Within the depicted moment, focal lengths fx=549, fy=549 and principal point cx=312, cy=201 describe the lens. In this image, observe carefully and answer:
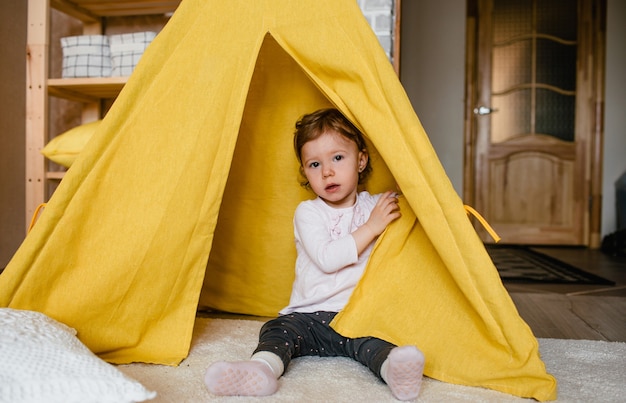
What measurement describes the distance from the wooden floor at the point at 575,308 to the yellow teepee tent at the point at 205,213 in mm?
500

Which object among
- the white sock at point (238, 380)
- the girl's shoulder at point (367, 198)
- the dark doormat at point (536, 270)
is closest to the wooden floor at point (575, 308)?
the dark doormat at point (536, 270)

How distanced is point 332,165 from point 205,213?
32 cm

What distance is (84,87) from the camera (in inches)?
81.0

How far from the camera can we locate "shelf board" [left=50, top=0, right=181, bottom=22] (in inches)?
83.3

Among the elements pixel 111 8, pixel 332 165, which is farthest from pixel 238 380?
pixel 111 8

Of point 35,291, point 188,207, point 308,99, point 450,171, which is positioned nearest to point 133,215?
point 188,207

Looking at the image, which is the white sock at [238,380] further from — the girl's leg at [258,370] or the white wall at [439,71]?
the white wall at [439,71]

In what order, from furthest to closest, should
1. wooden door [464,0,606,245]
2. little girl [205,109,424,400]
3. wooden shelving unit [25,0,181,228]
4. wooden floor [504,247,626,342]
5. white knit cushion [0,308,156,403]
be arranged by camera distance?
1. wooden door [464,0,606,245]
2. wooden shelving unit [25,0,181,228]
3. wooden floor [504,247,626,342]
4. little girl [205,109,424,400]
5. white knit cushion [0,308,156,403]

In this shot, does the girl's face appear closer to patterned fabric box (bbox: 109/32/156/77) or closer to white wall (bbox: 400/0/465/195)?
patterned fabric box (bbox: 109/32/156/77)

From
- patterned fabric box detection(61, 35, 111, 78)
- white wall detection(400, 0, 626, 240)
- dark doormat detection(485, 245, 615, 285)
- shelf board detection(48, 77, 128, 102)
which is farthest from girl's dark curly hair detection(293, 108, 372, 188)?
white wall detection(400, 0, 626, 240)

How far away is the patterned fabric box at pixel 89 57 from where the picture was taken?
Answer: 2.02 metres

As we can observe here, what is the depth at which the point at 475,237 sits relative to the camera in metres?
1.00

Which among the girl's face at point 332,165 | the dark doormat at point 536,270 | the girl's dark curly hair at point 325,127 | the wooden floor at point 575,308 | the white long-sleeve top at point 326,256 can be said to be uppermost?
the girl's dark curly hair at point 325,127

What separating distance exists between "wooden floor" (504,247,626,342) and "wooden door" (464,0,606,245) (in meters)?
1.44
